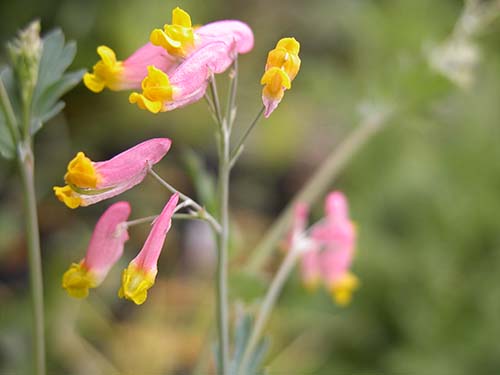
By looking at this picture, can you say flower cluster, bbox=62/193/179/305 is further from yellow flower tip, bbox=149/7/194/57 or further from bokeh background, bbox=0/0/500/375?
bokeh background, bbox=0/0/500/375

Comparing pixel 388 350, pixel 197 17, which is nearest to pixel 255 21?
pixel 197 17

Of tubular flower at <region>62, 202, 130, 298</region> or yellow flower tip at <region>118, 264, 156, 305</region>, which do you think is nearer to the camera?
yellow flower tip at <region>118, 264, 156, 305</region>

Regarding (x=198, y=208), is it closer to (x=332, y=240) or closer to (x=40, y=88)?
(x=40, y=88)

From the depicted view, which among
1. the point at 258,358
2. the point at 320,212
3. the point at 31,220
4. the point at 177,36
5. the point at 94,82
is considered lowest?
the point at 320,212

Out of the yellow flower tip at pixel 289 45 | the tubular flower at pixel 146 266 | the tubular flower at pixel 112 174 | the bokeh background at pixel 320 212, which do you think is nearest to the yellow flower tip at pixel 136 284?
the tubular flower at pixel 146 266

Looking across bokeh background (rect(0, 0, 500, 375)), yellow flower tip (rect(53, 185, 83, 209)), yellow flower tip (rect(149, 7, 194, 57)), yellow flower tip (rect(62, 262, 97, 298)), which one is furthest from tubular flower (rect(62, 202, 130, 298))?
bokeh background (rect(0, 0, 500, 375))

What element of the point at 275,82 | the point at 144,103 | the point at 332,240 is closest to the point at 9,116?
the point at 144,103

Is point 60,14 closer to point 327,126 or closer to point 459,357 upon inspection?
point 327,126
